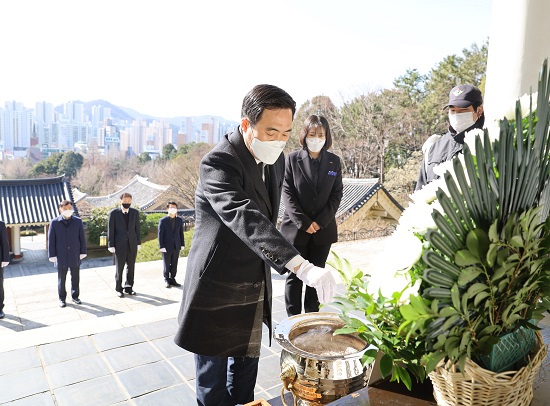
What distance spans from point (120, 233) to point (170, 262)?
139 cm

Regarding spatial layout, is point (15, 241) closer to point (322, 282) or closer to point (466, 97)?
point (466, 97)

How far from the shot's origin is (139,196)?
1296 inches

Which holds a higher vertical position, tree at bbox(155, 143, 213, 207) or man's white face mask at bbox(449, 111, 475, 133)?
man's white face mask at bbox(449, 111, 475, 133)

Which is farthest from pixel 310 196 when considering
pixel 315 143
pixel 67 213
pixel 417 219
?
pixel 67 213

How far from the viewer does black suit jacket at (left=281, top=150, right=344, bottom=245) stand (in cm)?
362

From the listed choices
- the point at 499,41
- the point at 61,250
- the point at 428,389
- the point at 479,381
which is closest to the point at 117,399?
the point at 428,389

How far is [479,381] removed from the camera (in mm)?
817

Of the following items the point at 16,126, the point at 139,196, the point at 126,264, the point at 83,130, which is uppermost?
the point at 83,130

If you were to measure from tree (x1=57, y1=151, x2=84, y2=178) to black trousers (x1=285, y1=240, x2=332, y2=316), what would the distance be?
140 feet

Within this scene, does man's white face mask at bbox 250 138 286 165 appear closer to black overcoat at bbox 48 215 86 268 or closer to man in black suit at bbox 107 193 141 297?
black overcoat at bbox 48 215 86 268

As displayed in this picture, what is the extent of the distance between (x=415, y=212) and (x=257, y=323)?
1.18 metres

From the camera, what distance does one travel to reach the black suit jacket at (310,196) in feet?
11.9

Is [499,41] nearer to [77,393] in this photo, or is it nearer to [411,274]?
[411,274]

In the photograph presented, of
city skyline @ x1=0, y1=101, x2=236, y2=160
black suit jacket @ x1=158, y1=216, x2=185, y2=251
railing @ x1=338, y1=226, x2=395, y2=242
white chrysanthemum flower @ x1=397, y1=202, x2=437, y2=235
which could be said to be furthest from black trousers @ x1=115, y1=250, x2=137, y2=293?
city skyline @ x1=0, y1=101, x2=236, y2=160
